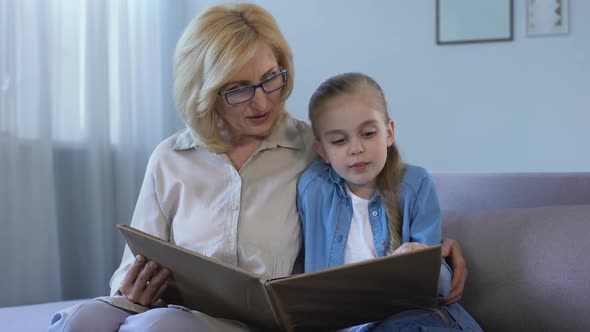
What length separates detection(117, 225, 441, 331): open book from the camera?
113 cm

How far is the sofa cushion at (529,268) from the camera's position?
148 cm

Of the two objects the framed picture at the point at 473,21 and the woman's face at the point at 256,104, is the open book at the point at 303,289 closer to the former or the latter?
the woman's face at the point at 256,104

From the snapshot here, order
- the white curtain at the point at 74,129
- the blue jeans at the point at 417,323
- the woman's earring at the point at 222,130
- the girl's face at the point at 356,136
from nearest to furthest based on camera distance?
the blue jeans at the point at 417,323 → the girl's face at the point at 356,136 → the woman's earring at the point at 222,130 → the white curtain at the point at 74,129

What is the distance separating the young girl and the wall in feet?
4.36

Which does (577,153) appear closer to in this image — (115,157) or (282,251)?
(282,251)

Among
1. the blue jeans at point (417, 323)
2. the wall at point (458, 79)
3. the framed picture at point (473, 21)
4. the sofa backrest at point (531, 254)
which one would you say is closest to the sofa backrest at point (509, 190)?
the sofa backrest at point (531, 254)

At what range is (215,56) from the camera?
1.53m

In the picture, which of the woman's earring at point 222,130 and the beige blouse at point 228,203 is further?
the woman's earring at point 222,130

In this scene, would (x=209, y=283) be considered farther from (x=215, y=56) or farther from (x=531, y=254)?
(x=531, y=254)

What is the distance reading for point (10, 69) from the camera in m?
2.29

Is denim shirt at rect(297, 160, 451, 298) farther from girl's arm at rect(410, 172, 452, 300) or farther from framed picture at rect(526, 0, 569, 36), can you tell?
framed picture at rect(526, 0, 569, 36)

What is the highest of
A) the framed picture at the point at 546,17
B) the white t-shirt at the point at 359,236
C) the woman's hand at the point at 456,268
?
the framed picture at the point at 546,17

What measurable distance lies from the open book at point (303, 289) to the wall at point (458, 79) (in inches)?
64.2

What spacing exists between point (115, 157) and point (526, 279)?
1848 millimetres
